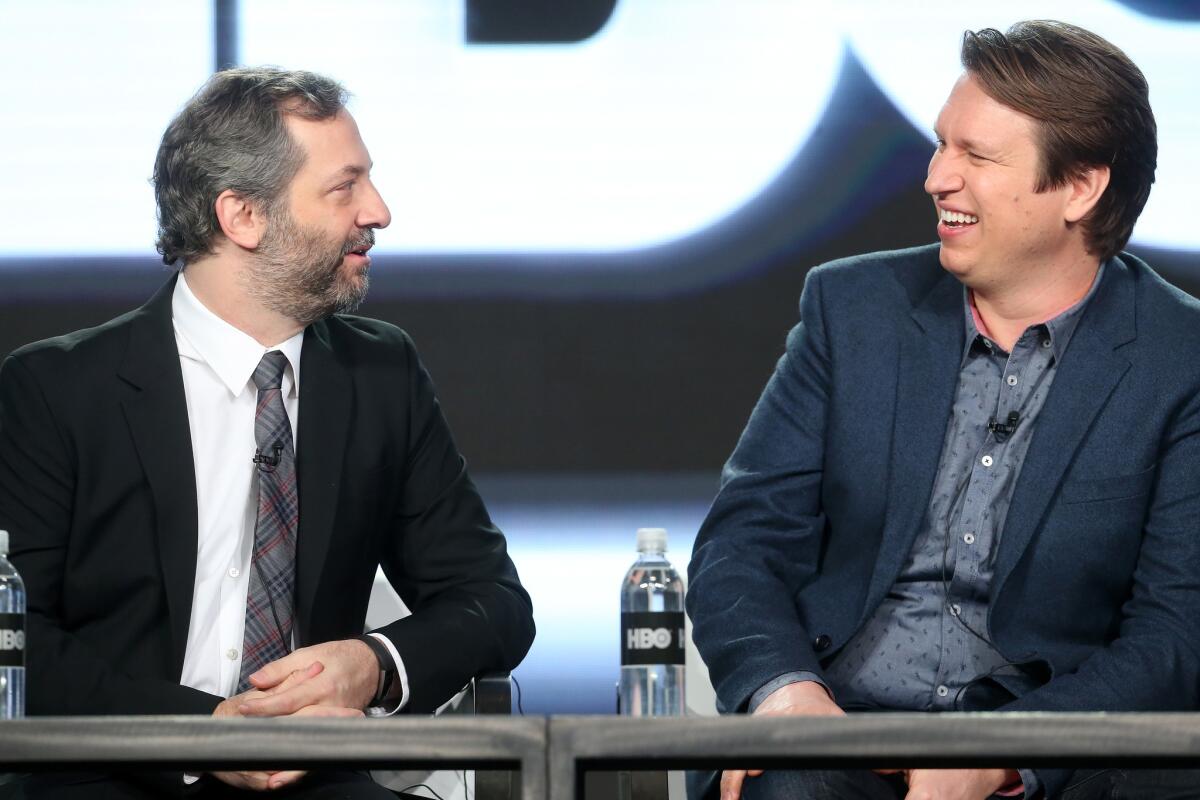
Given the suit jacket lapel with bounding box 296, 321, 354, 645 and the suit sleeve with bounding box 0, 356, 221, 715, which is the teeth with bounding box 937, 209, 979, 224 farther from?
the suit sleeve with bounding box 0, 356, 221, 715

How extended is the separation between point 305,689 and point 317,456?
16.1 inches

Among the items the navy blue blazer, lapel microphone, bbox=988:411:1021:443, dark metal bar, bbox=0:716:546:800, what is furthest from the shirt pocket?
dark metal bar, bbox=0:716:546:800

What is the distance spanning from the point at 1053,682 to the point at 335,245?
49.2 inches

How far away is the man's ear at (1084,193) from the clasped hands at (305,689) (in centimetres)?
120

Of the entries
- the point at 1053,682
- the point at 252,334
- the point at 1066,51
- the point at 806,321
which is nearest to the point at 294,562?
the point at 252,334

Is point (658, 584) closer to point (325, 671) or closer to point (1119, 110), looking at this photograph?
point (325, 671)

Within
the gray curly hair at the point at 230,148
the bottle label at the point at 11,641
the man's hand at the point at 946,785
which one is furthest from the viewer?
the gray curly hair at the point at 230,148

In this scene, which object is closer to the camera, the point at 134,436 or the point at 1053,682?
the point at 1053,682

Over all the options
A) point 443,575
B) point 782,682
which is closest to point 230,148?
point 443,575

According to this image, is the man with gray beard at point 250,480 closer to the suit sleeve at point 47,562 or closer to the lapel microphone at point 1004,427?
the suit sleeve at point 47,562

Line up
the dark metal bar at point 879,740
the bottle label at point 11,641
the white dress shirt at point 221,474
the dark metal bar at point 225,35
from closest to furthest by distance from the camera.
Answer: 1. the dark metal bar at point 879,740
2. the bottle label at point 11,641
3. the white dress shirt at point 221,474
4. the dark metal bar at point 225,35

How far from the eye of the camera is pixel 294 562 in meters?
2.29

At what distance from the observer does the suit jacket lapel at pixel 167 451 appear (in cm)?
219

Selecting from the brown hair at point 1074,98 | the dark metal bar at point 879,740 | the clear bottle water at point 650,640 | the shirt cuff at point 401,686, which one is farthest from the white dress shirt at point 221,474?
Result: the brown hair at point 1074,98
